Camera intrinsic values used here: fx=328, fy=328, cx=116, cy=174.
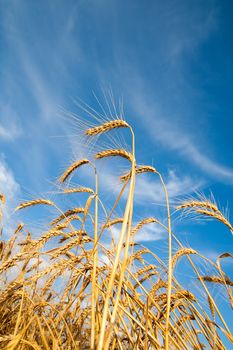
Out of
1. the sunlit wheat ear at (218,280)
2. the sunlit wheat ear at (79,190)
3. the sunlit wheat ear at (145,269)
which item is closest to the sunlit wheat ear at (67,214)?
the sunlit wheat ear at (79,190)

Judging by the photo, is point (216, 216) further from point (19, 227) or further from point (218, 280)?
point (19, 227)

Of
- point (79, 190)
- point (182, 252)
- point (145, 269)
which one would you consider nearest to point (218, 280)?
point (182, 252)

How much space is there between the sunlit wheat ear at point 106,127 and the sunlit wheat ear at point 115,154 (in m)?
0.19

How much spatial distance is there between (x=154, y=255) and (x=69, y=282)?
4.08 feet

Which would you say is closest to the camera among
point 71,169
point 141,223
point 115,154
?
point 115,154

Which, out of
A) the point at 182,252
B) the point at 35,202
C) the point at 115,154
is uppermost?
the point at 35,202

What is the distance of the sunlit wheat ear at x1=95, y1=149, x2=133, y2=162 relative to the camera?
8.83 feet

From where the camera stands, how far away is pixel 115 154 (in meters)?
2.91

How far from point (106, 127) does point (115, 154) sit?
275mm

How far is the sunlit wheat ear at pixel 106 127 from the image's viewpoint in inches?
112

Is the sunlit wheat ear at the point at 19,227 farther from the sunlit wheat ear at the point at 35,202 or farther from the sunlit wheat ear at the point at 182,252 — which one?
the sunlit wheat ear at the point at 182,252

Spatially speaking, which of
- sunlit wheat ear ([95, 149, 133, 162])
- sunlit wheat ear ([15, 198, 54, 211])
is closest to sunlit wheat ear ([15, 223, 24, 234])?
sunlit wheat ear ([15, 198, 54, 211])

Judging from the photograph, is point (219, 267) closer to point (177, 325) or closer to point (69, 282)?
point (177, 325)

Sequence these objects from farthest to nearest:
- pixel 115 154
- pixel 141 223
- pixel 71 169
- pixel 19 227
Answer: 1. pixel 19 227
2. pixel 141 223
3. pixel 71 169
4. pixel 115 154
